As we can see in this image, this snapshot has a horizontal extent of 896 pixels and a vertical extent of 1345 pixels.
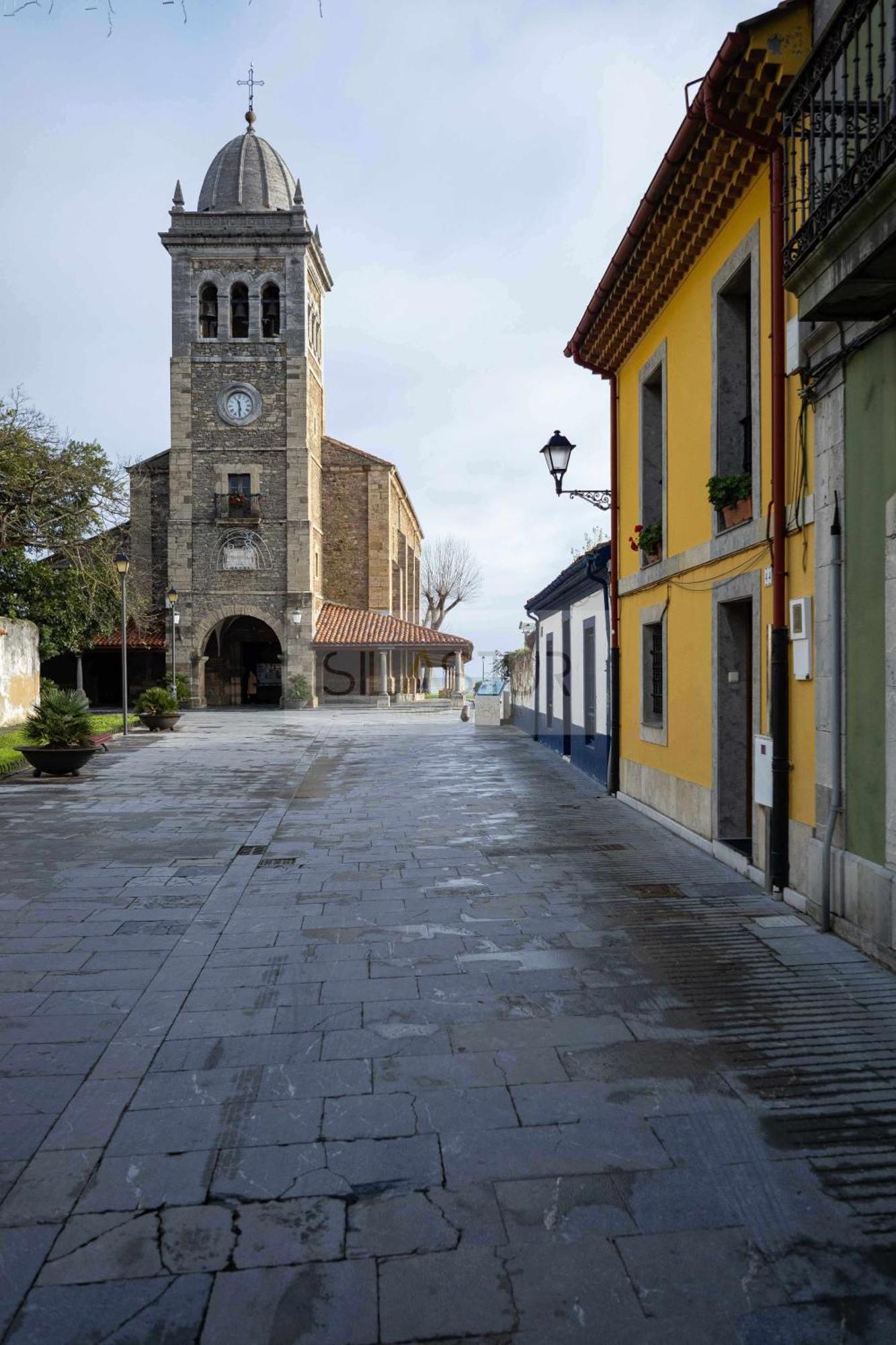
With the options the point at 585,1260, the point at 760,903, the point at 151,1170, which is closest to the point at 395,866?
the point at 760,903

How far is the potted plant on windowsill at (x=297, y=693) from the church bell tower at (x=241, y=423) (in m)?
0.20

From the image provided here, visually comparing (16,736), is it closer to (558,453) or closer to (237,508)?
(558,453)

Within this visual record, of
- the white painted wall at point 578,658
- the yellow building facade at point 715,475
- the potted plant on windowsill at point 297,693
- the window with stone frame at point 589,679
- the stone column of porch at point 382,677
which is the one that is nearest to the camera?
the yellow building facade at point 715,475

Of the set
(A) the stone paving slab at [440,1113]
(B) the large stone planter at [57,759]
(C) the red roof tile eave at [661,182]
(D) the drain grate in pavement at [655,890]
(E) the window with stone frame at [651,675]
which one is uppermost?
(C) the red roof tile eave at [661,182]

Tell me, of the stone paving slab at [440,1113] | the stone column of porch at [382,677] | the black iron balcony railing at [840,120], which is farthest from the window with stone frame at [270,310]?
the black iron balcony railing at [840,120]

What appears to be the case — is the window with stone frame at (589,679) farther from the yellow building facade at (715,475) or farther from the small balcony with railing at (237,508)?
the small balcony with railing at (237,508)

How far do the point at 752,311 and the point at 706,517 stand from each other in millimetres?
1759

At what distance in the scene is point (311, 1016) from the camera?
443cm

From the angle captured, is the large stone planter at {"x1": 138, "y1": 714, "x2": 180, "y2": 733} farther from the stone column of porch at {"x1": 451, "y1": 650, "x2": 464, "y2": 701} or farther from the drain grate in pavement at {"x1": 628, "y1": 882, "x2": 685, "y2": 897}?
the stone column of porch at {"x1": 451, "y1": 650, "x2": 464, "y2": 701}

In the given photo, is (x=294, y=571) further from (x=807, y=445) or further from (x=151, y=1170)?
→ (x=151, y=1170)

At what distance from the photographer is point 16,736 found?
62.7ft

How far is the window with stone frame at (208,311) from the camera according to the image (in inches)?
1403

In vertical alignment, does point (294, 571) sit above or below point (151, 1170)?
above

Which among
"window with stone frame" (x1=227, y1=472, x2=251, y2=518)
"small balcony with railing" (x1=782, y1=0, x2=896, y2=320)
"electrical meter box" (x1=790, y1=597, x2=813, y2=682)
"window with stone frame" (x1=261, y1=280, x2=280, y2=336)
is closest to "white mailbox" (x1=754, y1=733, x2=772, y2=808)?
"electrical meter box" (x1=790, y1=597, x2=813, y2=682)
